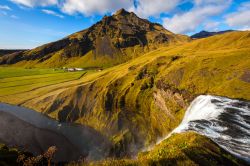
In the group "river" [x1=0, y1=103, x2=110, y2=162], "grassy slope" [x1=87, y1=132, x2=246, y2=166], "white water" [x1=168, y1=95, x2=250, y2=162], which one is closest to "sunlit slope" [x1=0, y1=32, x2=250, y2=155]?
"river" [x1=0, y1=103, x2=110, y2=162]

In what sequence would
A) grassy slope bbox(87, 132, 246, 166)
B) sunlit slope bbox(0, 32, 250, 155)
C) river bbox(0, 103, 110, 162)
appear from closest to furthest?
grassy slope bbox(87, 132, 246, 166)
sunlit slope bbox(0, 32, 250, 155)
river bbox(0, 103, 110, 162)

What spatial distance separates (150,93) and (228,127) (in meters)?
90.1

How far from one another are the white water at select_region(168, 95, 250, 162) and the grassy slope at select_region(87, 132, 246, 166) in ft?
16.5

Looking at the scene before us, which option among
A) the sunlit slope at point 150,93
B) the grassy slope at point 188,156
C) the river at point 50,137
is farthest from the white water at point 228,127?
the river at point 50,137

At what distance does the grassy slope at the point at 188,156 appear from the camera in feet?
63.6

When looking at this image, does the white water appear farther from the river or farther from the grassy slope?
the river

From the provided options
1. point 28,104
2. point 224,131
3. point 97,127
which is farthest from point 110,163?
point 28,104

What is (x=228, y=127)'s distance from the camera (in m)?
43.4

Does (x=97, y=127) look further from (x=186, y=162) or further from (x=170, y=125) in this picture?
(x=186, y=162)

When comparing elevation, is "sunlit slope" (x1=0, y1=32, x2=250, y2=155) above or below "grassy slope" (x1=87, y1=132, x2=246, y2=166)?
below

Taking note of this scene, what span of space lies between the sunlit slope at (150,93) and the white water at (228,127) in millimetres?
20039

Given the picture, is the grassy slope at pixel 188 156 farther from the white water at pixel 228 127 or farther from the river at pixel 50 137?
the river at pixel 50 137

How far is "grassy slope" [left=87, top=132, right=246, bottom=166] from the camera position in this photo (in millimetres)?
19391

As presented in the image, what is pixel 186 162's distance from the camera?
19.5m
